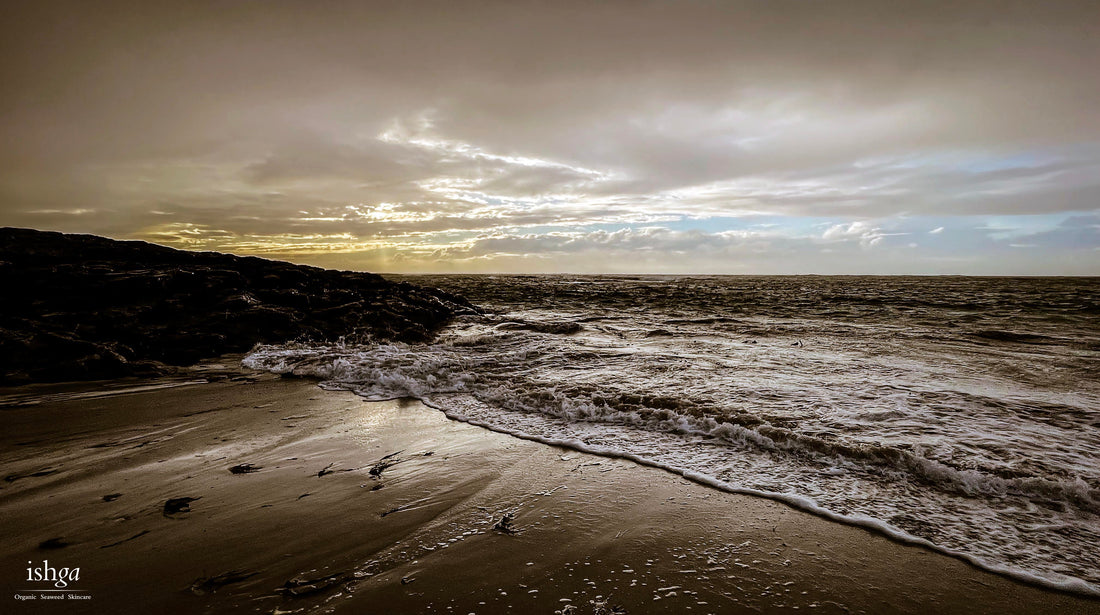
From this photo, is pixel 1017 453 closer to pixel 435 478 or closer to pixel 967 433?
pixel 967 433

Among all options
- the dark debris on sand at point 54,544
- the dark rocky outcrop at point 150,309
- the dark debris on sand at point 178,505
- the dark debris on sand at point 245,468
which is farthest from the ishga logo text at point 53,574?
the dark rocky outcrop at point 150,309

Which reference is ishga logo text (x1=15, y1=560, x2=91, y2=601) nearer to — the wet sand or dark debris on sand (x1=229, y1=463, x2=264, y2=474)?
the wet sand

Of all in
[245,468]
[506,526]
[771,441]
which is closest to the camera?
[506,526]

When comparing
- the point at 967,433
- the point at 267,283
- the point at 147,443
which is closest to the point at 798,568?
the point at 967,433

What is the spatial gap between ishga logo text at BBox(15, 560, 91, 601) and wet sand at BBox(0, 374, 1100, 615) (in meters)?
0.03

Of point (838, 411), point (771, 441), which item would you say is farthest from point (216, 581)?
point (838, 411)

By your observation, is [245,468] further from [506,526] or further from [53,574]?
[506,526]

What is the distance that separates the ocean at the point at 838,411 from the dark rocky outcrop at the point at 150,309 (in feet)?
4.66

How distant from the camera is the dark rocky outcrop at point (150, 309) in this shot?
24.9ft

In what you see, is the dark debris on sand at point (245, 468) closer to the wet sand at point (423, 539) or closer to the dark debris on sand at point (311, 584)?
the wet sand at point (423, 539)

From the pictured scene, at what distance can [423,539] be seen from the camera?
2.65 meters

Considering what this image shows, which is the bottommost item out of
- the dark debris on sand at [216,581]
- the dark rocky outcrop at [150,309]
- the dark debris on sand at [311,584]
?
the dark debris on sand at [216,581]

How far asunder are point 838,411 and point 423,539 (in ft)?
15.1

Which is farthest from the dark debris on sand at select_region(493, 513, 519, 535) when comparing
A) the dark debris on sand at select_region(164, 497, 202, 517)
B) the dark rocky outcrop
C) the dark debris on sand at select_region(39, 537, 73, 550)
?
the dark rocky outcrop
